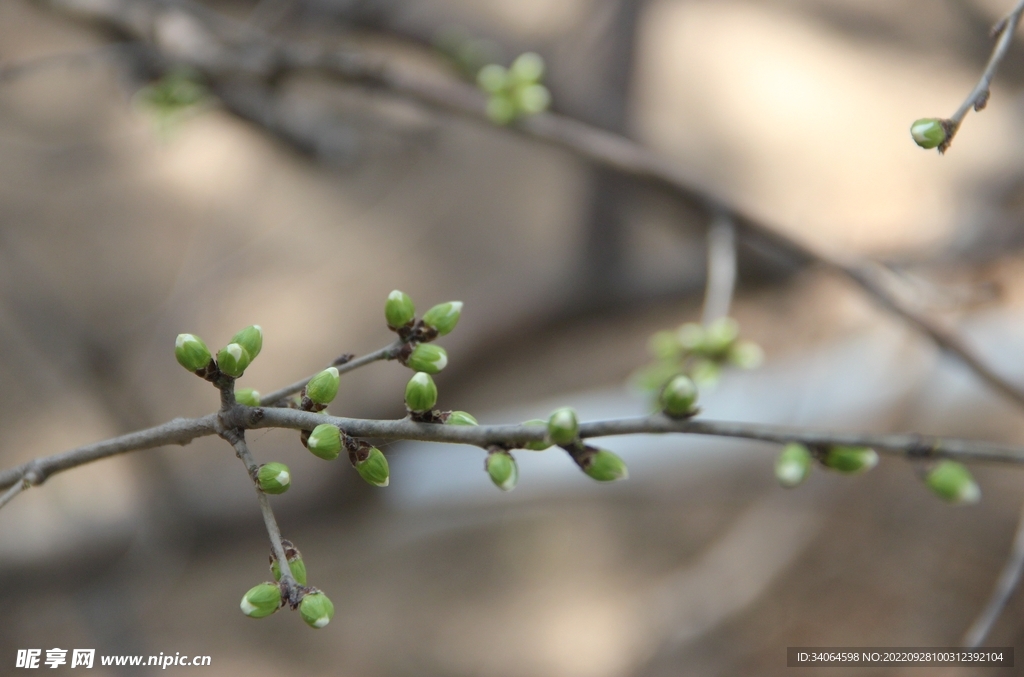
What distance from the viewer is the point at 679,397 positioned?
58cm

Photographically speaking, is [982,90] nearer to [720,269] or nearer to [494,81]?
[720,269]

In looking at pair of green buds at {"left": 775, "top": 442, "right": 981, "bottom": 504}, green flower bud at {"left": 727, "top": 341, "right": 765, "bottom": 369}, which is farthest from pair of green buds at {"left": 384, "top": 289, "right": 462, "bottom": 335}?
green flower bud at {"left": 727, "top": 341, "right": 765, "bottom": 369}

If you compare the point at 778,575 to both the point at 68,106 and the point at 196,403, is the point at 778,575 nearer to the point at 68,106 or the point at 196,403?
the point at 196,403

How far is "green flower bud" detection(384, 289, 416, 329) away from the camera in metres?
0.65

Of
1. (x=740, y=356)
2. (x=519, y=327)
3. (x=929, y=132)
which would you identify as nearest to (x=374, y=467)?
(x=929, y=132)

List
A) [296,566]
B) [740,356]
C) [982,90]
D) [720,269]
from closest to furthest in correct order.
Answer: [982,90] → [296,566] → [740,356] → [720,269]

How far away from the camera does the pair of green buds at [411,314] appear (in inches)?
25.6

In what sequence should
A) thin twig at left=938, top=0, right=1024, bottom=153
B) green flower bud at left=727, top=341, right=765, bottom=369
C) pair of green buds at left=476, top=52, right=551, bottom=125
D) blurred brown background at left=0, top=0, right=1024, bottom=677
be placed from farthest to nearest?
1. blurred brown background at left=0, top=0, right=1024, bottom=677
2. pair of green buds at left=476, top=52, right=551, bottom=125
3. green flower bud at left=727, top=341, right=765, bottom=369
4. thin twig at left=938, top=0, right=1024, bottom=153

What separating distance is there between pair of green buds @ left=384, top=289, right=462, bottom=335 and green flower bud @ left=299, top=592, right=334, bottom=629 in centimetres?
25

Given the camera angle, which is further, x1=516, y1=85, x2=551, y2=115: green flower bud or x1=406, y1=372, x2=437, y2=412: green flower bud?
x1=516, y1=85, x2=551, y2=115: green flower bud

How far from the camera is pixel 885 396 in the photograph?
2.12 m

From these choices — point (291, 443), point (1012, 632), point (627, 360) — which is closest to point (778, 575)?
point (1012, 632)

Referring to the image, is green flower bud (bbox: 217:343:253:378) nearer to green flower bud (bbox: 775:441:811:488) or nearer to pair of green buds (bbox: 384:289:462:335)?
pair of green buds (bbox: 384:289:462:335)

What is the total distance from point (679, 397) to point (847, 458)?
218mm
